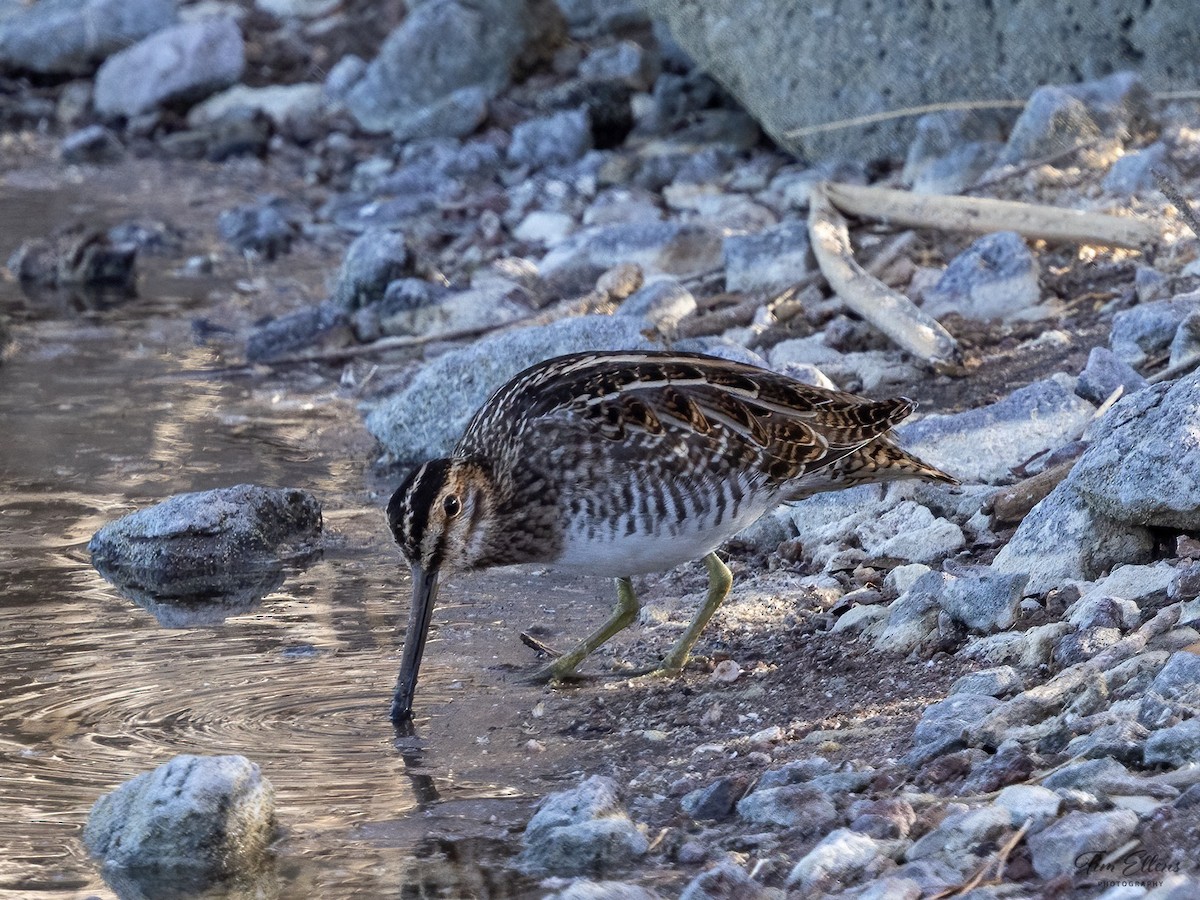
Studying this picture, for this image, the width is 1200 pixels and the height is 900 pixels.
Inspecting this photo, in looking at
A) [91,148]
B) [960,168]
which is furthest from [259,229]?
[960,168]

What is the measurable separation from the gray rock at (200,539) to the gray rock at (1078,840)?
12.0ft

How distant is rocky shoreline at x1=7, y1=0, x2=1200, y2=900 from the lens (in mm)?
3861

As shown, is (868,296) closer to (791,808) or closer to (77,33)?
(791,808)

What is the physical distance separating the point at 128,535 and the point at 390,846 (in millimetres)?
2627

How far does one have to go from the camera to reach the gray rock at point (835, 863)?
141 inches

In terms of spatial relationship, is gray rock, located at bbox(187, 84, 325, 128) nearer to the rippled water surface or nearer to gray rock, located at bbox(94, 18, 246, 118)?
gray rock, located at bbox(94, 18, 246, 118)

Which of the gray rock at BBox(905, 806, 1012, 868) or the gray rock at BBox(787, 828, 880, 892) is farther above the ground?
the gray rock at BBox(905, 806, 1012, 868)

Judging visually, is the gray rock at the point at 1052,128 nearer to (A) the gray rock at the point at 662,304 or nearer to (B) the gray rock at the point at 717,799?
(A) the gray rock at the point at 662,304

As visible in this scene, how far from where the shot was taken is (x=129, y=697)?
5.17m

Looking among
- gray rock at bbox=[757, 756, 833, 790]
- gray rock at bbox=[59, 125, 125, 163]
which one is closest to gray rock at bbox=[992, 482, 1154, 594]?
gray rock at bbox=[757, 756, 833, 790]

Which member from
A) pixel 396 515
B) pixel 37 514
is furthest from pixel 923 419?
pixel 37 514

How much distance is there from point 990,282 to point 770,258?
1.26 meters

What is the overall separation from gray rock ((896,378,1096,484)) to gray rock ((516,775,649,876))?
2.54m

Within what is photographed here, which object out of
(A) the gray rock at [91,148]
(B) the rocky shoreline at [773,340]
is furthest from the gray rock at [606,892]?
(A) the gray rock at [91,148]
